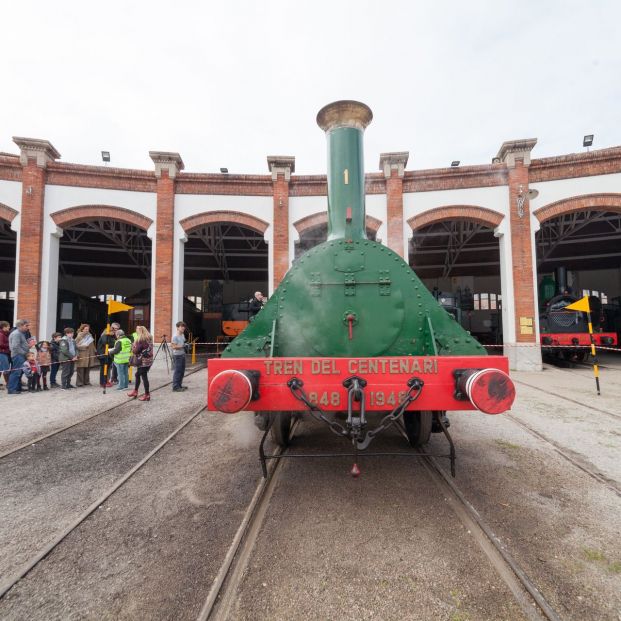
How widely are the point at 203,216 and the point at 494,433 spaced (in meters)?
10.4

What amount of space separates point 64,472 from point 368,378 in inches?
124

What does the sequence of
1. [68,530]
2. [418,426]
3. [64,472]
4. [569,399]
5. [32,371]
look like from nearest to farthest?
[68,530], [64,472], [418,426], [569,399], [32,371]

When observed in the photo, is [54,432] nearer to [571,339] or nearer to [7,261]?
[571,339]

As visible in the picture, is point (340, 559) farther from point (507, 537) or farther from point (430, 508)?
point (507, 537)

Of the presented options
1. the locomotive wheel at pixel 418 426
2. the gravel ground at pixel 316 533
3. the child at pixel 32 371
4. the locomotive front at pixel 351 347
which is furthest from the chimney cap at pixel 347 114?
the child at pixel 32 371

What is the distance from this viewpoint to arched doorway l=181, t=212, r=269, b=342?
1756 centimetres

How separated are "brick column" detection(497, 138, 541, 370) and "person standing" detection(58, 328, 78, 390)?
12.0 meters

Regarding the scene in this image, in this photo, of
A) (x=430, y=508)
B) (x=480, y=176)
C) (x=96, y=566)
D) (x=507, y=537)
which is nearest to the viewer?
(x=96, y=566)

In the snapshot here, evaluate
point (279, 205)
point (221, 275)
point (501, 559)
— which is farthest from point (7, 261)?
point (501, 559)

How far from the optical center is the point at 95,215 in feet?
36.2

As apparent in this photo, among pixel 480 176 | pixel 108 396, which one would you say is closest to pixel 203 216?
pixel 108 396

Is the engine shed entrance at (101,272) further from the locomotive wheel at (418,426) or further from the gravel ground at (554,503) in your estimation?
the gravel ground at (554,503)

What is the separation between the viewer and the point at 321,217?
1152 centimetres

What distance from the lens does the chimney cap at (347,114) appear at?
3.47 metres
